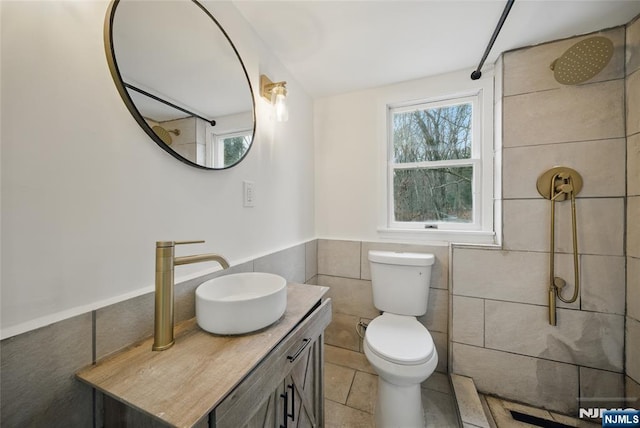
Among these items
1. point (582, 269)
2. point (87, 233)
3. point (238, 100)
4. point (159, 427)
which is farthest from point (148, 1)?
point (582, 269)

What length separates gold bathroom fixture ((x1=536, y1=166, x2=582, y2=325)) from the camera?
127 centimetres

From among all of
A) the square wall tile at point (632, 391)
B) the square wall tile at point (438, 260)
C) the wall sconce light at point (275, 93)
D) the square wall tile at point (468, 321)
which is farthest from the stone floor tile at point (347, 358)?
the wall sconce light at point (275, 93)

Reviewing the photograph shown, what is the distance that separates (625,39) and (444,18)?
0.99 m

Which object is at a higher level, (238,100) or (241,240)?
(238,100)

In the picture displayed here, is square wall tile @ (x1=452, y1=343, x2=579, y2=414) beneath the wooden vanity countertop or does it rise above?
beneath

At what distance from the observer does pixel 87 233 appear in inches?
24.5

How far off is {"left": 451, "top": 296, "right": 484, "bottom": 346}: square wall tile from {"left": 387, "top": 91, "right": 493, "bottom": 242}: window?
16.5 inches

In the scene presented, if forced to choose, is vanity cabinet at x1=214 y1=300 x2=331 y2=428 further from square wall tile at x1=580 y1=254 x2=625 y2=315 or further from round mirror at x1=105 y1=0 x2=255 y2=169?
square wall tile at x1=580 y1=254 x2=625 y2=315

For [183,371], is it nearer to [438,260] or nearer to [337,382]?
[337,382]

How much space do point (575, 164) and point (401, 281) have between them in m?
1.20

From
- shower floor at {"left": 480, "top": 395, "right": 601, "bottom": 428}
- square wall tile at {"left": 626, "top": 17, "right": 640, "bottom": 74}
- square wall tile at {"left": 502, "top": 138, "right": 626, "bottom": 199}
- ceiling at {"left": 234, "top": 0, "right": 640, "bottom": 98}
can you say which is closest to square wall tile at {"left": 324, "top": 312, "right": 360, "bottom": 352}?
shower floor at {"left": 480, "top": 395, "right": 601, "bottom": 428}

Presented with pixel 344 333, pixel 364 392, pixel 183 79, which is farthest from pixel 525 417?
pixel 183 79

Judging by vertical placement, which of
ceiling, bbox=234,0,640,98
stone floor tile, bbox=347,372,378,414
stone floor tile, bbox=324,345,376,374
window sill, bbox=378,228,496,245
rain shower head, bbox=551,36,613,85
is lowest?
stone floor tile, bbox=347,372,378,414

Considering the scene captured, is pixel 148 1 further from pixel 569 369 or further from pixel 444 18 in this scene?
pixel 569 369
